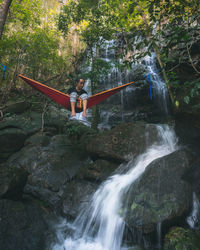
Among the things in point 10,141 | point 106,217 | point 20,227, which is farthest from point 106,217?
point 10,141

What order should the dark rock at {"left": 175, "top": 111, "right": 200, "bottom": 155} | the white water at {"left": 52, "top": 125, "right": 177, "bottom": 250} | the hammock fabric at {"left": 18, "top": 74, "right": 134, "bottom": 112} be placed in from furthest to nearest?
the hammock fabric at {"left": 18, "top": 74, "right": 134, "bottom": 112} → the dark rock at {"left": 175, "top": 111, "right": 200, "bottom": 155} → the white water at {"left": 52, "top": 125, "right": 177, "bottom": 250}

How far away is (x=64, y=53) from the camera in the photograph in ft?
25.4

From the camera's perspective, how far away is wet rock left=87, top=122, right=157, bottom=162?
3.24 metres

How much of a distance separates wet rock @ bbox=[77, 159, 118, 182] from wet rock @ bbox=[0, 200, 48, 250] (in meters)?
1.04

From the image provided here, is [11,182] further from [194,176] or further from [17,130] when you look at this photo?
[194,176]

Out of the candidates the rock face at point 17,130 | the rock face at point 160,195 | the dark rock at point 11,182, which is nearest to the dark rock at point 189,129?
the rock face at point 160,195

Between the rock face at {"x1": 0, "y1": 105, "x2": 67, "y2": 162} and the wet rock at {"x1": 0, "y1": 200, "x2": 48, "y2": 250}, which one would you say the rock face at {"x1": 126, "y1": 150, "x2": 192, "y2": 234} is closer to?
the wet rock at {"x1": 0, "y1": 200, "x2": 48, "y2": 250}

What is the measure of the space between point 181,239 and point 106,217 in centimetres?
A: 96

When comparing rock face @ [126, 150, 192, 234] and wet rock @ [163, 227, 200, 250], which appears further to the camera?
rock face @ [126, 150, 192, 234]

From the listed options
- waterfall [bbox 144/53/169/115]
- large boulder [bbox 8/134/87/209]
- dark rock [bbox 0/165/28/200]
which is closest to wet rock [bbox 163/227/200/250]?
large boulder [bbox 8/134/87/209]

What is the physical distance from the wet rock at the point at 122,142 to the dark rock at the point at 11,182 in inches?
54.6

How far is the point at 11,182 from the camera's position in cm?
251

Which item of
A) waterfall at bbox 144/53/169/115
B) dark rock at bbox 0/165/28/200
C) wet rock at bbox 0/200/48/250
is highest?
waterfall at bbox 144/53/169/115

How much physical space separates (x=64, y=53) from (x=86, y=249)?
24.8 feet
